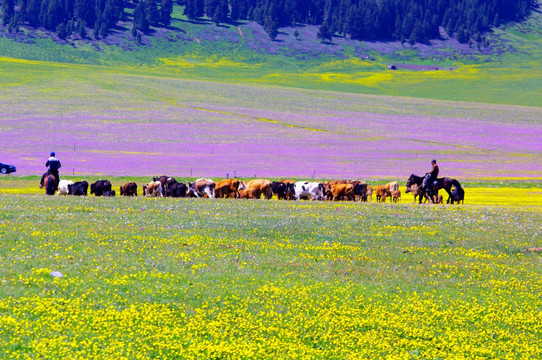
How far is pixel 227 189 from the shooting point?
38.9 meters

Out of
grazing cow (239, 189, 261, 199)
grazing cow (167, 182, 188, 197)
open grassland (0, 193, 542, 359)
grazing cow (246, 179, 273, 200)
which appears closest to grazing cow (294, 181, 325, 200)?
grazing cow (246, 179, 273, 200)

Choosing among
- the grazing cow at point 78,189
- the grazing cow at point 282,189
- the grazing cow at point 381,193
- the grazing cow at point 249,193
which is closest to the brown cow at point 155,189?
the grazing cow at point 78,189

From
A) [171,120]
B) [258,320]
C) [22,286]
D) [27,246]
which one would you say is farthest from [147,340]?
[171,120]

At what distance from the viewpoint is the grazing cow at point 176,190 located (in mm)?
38312

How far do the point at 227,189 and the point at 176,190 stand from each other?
9.18 feet

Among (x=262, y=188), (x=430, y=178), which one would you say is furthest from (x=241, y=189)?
(x=430, y=178)

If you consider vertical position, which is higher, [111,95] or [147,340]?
[111,95]

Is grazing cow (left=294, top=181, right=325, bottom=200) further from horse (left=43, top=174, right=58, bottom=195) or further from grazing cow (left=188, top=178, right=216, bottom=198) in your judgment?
horse (left=43, top=174, right=58, bottom=195)

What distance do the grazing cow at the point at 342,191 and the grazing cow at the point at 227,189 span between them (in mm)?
5330

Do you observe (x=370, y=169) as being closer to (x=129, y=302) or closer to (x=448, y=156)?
(x=448, y=156)

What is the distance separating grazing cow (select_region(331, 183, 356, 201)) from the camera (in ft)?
127

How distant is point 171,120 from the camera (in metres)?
95.8

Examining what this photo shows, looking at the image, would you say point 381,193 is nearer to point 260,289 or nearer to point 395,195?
point 395,195

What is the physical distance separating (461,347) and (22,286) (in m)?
8.47
